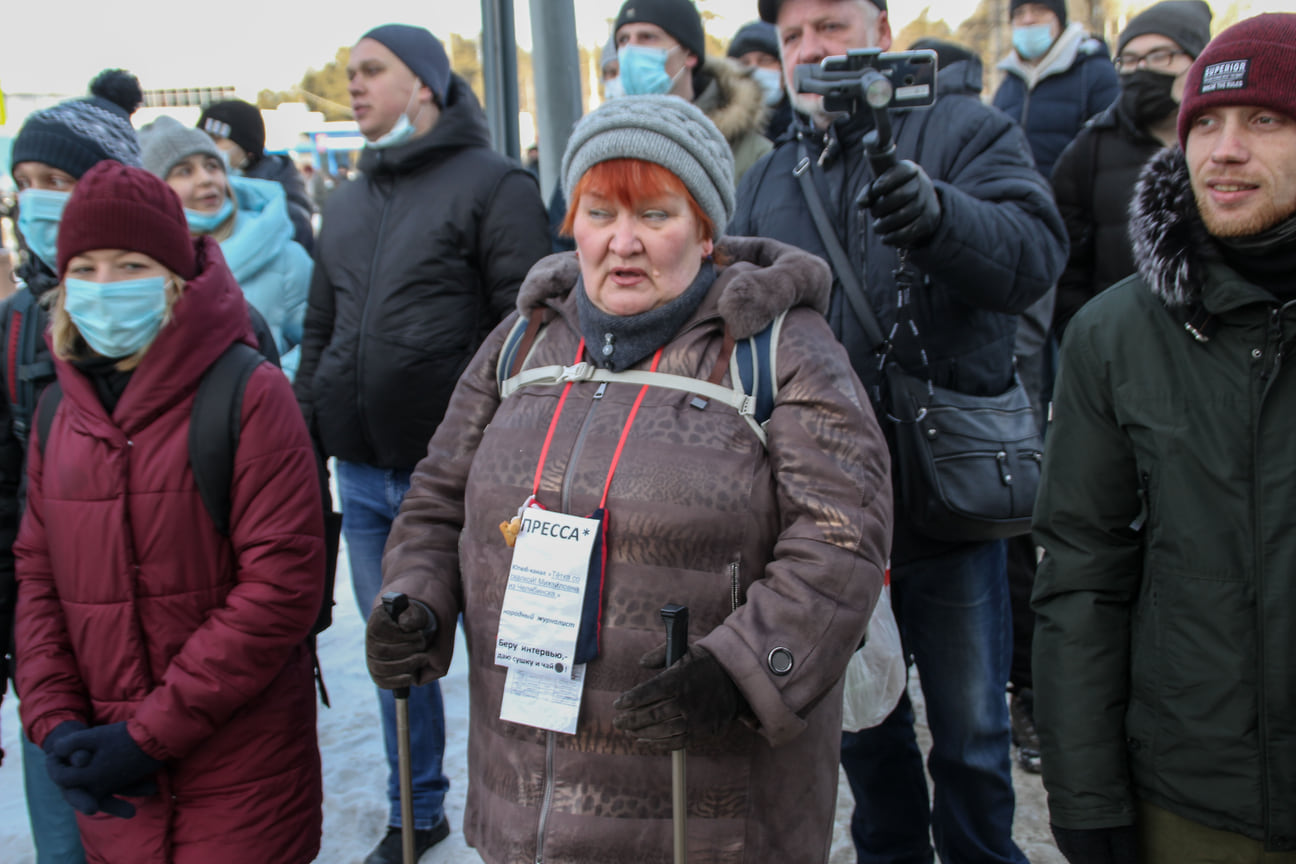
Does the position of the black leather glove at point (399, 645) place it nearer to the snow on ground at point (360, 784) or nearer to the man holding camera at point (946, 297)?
the man holding camera at point (946, 297)

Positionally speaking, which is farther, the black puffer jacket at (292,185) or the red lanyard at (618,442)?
the black puffer jacket at (292,185)

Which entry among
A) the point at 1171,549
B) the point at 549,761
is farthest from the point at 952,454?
the point at 549,761

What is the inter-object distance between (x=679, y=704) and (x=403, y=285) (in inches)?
73.3

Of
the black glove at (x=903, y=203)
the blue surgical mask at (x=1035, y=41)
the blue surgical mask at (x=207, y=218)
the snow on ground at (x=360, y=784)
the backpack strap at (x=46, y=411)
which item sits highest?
the blue surgical mask at (x=1035, y=41)

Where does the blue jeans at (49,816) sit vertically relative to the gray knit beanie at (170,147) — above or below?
below

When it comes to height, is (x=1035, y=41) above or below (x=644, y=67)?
above

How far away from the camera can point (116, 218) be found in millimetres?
2311

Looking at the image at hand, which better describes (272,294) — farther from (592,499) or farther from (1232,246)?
(1232,246)

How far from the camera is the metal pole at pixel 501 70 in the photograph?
7.12m

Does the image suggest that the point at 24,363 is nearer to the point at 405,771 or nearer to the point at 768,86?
the point at 405,771

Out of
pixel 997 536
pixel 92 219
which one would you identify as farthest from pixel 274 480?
pixel 997 536

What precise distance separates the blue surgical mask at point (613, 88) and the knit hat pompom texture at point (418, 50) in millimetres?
646

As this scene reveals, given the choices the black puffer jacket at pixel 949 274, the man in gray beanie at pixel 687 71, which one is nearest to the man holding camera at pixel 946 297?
the black puffer jacket at pixel 949 274

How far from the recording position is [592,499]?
1.80 m
